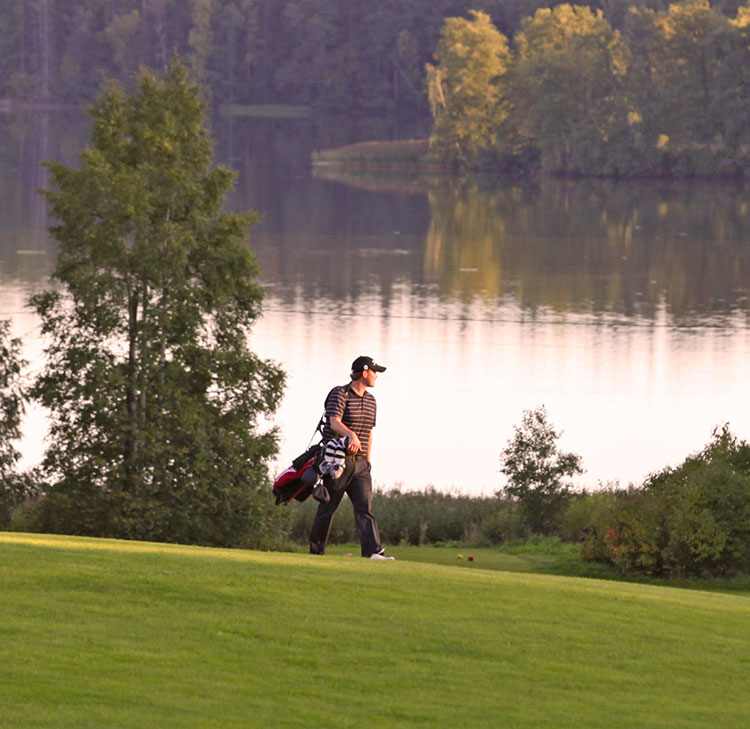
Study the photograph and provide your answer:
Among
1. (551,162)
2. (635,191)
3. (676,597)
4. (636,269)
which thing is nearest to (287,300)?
(636,269)

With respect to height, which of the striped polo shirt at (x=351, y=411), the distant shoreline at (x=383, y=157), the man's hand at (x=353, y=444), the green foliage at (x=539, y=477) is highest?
→ the distant shoreline at (x=383, y=157)

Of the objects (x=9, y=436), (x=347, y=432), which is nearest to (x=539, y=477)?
(x=9, y=436)

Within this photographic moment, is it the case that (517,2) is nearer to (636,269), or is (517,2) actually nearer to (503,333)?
(636,269)

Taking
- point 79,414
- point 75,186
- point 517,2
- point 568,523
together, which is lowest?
point 568,523

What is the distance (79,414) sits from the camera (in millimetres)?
28719

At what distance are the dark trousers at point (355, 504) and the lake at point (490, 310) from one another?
18.1 metres

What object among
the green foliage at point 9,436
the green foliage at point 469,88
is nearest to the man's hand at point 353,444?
the green foliage at point 9,436

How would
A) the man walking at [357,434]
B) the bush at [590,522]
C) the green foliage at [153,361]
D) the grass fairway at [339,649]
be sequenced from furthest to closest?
the green foliage at [153,361], the bush at [590,522], the man walking at [357,434], the grass fairway at [339,649]

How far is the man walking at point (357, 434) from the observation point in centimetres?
1741

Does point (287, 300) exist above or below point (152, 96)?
below

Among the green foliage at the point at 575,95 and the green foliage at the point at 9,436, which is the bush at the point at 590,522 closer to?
the green foliage at the point at 9,436

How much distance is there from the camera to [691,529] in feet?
74.8

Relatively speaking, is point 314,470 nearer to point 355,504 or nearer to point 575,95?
point 355,504

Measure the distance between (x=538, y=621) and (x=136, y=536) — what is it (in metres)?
14.2
